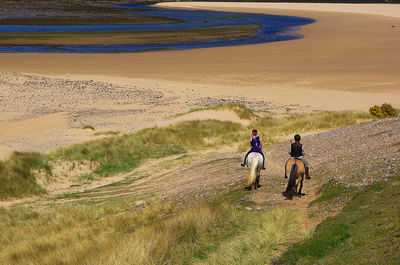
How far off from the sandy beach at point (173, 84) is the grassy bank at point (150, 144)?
3298 mm

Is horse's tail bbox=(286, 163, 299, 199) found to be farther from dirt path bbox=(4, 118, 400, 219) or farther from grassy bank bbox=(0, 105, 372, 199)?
grassy bank bbox=(0, 105, 372, 199)

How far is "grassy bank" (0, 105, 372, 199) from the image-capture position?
19675 mm

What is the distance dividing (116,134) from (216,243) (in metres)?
19.7

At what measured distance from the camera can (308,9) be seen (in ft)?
522

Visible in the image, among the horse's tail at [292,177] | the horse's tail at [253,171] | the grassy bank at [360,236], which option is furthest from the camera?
the horse's tail at [253,171]

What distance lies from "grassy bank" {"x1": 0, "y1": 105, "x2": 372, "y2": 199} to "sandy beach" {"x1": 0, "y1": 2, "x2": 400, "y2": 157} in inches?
130

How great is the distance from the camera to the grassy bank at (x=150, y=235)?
9156mm

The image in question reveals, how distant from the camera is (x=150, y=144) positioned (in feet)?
82.1

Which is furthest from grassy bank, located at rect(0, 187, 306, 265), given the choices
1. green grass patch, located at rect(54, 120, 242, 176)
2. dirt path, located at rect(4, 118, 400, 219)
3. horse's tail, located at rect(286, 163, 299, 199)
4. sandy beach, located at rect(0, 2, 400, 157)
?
sandy beach, located at rect(0, 2, 400, 157)

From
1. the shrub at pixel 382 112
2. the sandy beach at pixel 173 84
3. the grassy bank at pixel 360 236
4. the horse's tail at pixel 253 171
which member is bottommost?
the sandy beach at pixel 173 84

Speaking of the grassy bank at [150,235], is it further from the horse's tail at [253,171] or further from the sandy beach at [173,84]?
the sandy beach at [173,84]

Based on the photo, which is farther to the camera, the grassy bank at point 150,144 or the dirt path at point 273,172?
the grassy bank at point 150,144

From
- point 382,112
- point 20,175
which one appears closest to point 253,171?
point 20,175

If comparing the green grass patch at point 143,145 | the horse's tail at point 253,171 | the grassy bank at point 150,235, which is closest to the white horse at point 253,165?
the horse's tail at point 253,171
